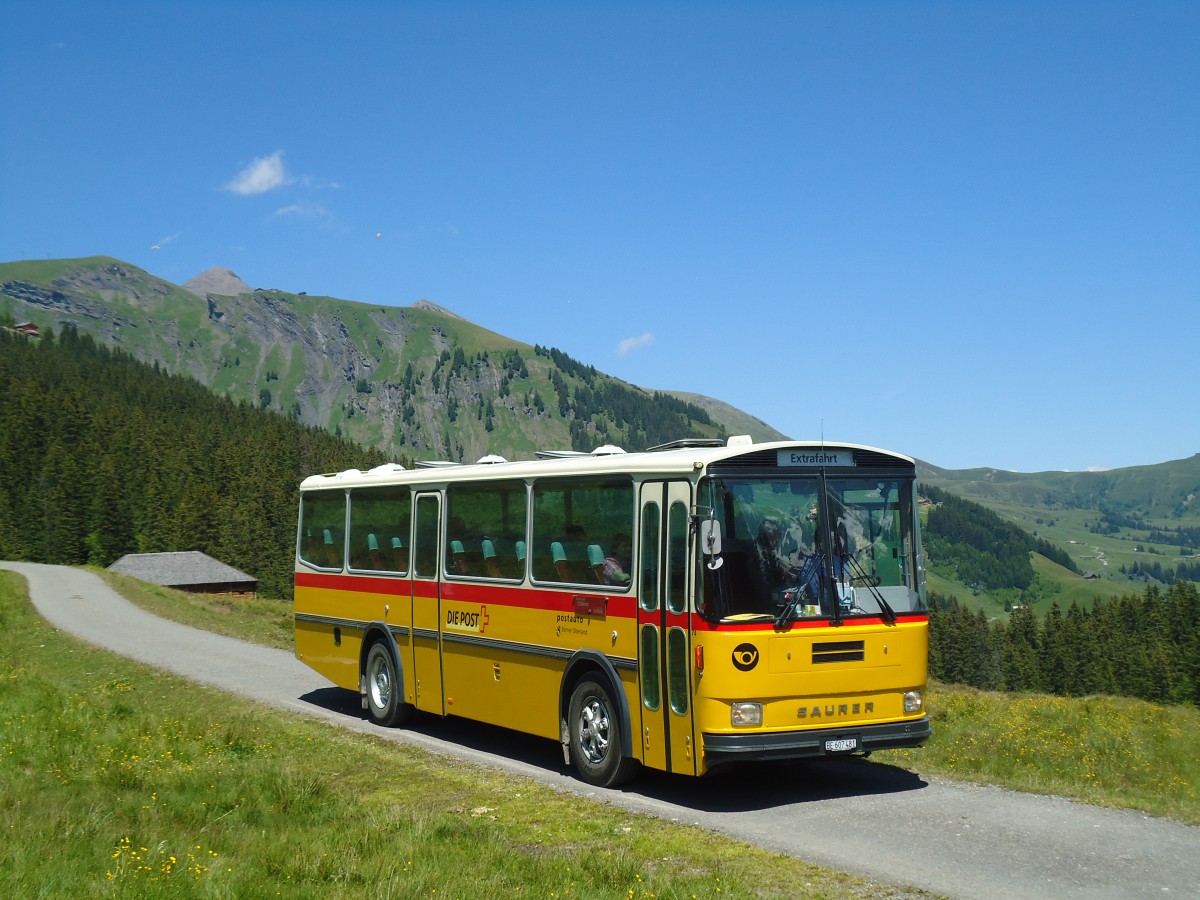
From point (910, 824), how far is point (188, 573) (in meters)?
98.1

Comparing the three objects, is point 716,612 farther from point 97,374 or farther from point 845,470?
point 97,374

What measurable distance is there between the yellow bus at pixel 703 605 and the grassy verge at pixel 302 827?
985 mm

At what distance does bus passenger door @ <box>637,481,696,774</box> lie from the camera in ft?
34.8

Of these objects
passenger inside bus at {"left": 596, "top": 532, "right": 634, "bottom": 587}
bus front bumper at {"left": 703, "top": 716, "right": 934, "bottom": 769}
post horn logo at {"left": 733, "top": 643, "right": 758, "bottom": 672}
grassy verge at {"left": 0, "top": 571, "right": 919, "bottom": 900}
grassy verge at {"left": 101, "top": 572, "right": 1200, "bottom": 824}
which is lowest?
grassy verge at {"left": 101, "top": 572, "right": 1200, "bottom": 824}

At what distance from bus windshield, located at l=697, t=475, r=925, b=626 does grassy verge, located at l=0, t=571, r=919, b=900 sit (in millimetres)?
2133

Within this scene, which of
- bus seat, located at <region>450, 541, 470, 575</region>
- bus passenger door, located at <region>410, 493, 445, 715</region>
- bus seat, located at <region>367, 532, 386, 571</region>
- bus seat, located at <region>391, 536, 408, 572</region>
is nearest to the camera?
bus seat, located at <region>450, 541, 470, 575</region>

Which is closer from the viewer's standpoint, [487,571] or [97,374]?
[487,571]

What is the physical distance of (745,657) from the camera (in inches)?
406

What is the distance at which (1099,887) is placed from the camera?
25.7 feet

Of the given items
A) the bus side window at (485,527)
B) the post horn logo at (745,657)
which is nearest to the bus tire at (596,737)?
the post horn logo at (745,657)

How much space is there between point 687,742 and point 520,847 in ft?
7.25

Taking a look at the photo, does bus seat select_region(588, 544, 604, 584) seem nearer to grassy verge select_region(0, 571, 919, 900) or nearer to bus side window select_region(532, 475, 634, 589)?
bus side window select_region(532, 475, 634, 589)

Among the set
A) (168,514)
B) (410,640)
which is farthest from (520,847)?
(168,514)

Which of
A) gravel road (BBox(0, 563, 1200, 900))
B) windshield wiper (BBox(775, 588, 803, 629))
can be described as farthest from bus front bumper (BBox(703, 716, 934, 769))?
windshield wiper (BBox(775, 588, 803, 629))
